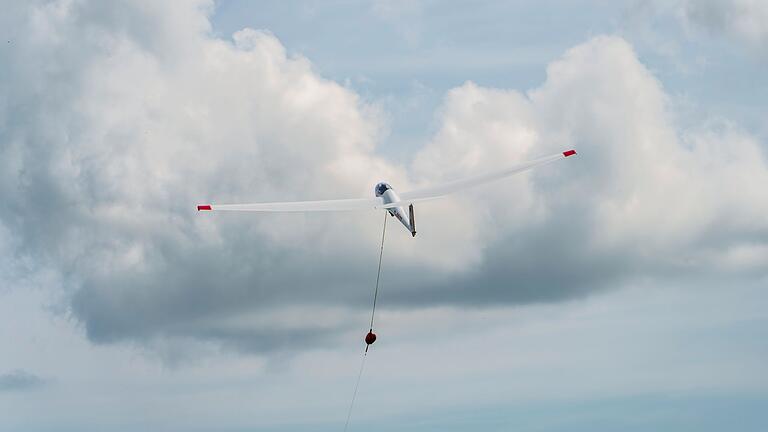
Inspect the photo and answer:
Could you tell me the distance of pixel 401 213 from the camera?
272 ft

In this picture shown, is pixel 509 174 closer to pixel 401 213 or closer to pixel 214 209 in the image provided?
pixel 401 213

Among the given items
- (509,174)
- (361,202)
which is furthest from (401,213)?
(509,174)

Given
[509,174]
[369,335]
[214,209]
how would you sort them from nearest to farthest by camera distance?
[369,335] < [214,209] < [509,174]

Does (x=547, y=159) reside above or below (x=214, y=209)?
above

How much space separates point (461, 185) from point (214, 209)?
2416cm

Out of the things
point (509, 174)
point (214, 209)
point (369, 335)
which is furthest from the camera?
point (509, 174)

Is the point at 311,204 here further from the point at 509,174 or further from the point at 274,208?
the point at 509,174

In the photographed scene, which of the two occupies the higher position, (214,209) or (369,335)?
(214,209)

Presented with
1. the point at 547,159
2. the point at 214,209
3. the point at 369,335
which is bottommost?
the point at 369,335

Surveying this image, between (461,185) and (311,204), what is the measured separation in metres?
15.0

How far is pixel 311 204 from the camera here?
79000mm

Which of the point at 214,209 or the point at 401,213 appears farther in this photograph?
the point at 401,213

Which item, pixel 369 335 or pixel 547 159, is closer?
pixel 369 335

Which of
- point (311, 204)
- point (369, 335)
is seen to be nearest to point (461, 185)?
point (311, 204)
